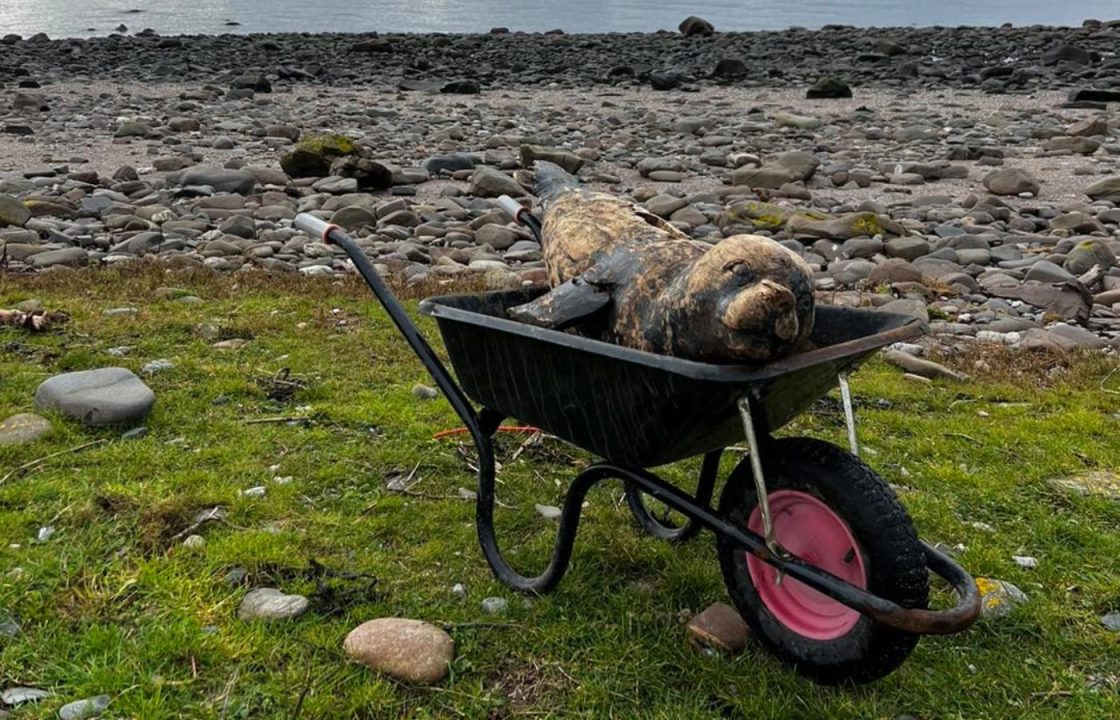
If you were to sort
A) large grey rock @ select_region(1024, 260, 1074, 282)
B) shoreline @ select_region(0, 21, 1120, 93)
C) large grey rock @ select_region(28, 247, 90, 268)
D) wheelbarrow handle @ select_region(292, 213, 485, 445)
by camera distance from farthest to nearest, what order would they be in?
shoreline @ select_region(0, 21, 1120, 93)
large grey rock @ select_region(28, 247, 90, 268)
large grey rock @ select_region(1024, 260, 1074, 282)
wheelbarrow handle @ select_region(292, 213, 485, 445)

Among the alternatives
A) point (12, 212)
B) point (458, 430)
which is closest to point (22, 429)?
point (458, 430)

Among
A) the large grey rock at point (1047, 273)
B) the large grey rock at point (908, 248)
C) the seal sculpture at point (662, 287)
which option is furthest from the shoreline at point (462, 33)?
the seal sculpture at point (662, 287)

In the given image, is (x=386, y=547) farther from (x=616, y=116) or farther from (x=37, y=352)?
(x=616, y=116)

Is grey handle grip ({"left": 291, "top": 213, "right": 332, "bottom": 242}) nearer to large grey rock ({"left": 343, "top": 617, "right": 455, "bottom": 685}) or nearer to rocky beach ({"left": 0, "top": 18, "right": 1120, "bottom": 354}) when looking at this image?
large grey rock ({"left": 343, "top": 617, "right": 455, "bottom": 685})

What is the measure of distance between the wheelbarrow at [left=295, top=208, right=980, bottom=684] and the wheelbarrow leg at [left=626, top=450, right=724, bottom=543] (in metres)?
0.54

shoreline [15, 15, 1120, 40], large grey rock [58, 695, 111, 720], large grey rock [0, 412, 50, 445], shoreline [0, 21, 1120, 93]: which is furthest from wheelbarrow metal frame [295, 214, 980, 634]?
shoreline [15, 15, 1120, 40]

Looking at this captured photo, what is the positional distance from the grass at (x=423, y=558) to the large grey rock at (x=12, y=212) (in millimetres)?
4524

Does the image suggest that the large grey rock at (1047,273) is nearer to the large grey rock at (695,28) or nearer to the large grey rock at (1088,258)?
the large grey rock at (1088,258)

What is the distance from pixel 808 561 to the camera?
269 cm

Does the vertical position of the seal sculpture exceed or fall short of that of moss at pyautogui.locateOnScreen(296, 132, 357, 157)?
it exceeds it

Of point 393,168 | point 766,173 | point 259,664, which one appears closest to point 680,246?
point 259,664

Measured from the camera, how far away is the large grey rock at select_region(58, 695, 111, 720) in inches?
99.2

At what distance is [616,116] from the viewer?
18.4m

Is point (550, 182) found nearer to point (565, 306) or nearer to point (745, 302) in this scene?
point (565, 306)
